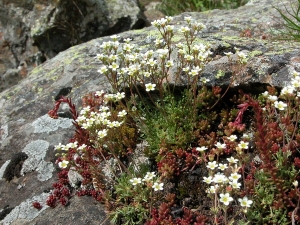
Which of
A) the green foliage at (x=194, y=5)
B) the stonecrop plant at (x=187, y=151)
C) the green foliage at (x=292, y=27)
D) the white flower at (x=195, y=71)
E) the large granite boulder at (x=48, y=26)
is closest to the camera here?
the stonecrop plant at (x=187, y=151)

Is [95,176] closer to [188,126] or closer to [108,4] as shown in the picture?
[188,126]

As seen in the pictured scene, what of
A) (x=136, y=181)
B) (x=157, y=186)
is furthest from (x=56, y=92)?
(x=157, y=186)

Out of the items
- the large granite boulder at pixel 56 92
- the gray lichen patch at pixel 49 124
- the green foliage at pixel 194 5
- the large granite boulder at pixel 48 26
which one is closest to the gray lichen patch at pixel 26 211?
the large granite boulder at pixel 56 92

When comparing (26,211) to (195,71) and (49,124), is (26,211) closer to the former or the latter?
(49,124)

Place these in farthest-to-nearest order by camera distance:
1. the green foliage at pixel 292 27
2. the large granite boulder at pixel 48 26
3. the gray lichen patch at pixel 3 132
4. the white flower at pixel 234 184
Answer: the large granite boulder at pixel 48 26 < the green foliage at pixel 292 27 < the gray lichen patch at pixel 3 132 < the white flower at pixel 234 184

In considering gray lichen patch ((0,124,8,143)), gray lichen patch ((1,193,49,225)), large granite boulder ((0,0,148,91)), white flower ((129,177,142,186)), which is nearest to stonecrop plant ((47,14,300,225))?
white flower ((129,177,142,186))

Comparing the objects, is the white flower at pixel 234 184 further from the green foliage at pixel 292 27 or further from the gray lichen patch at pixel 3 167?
the green foliage at pixel 292 27

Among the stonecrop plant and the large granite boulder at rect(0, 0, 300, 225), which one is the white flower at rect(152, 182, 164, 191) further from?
the large granite boulder at rect(0, 0, 300, 225)
